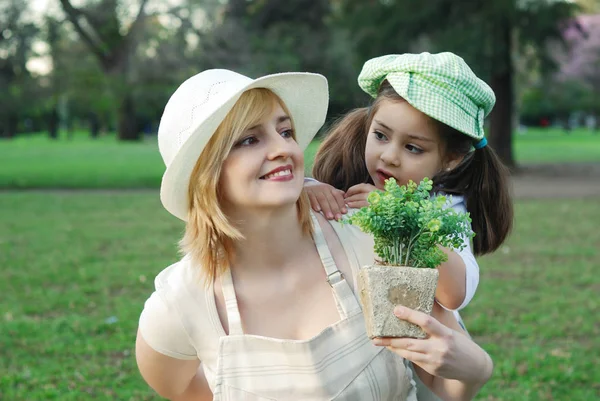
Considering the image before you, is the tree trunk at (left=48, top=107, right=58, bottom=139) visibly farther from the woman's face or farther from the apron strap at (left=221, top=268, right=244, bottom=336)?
the woman's face

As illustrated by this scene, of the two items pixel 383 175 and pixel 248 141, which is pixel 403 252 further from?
pixel 383 175

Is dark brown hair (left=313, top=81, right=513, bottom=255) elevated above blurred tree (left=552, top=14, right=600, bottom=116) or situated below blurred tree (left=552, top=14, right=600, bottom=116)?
above

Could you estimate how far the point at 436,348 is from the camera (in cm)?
228

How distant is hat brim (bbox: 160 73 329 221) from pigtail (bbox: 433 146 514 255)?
0.71 m

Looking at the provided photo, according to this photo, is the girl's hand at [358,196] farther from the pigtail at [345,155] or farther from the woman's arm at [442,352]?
the woman's arm at [442,352]

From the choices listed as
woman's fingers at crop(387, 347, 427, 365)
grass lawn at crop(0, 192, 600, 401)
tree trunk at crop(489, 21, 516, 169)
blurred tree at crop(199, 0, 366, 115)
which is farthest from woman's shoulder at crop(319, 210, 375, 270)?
blurred tree at crop(199, 0, 366, 115)

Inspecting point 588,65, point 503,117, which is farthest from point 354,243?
point 588,65

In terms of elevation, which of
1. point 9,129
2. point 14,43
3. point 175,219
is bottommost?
point 9,129

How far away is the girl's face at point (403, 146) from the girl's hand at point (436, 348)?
985mm

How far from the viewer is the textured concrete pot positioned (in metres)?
2.20

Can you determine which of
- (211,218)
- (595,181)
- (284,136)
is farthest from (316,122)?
(595,181)

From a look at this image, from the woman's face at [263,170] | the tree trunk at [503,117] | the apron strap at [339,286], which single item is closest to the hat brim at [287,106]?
the woman's face at [263,170]

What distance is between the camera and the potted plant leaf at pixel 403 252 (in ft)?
7.22

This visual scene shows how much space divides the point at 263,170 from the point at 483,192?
1160 mm
